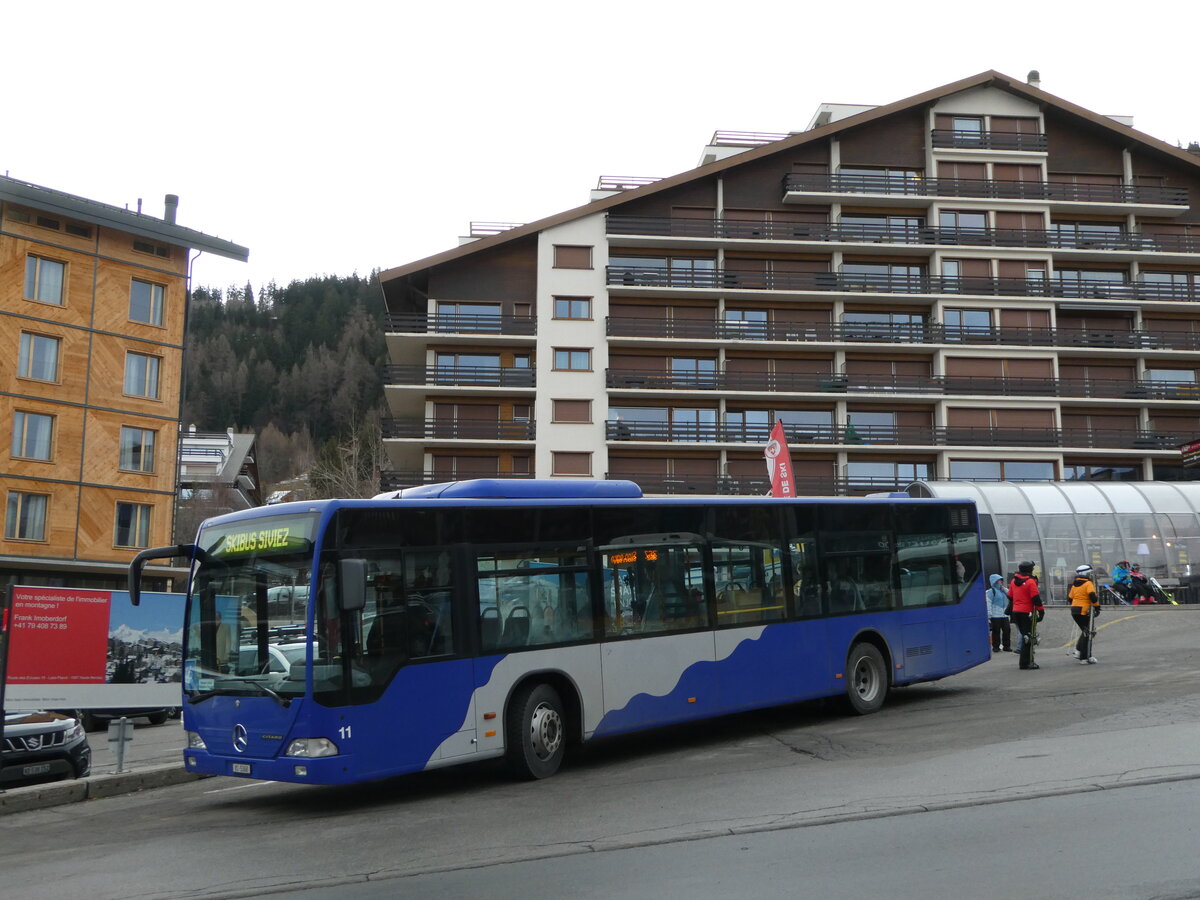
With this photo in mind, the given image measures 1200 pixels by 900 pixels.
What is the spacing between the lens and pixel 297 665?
1028 cm

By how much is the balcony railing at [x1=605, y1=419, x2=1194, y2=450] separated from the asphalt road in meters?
37.3

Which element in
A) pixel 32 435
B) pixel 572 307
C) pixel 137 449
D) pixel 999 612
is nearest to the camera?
pixel 999 612

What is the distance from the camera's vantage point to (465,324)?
173 feet

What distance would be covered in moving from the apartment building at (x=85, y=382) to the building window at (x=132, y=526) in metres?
0.04

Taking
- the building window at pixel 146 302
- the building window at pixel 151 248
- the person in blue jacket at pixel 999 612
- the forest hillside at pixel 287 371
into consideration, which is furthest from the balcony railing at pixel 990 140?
the forest hillside at pixel 287 371

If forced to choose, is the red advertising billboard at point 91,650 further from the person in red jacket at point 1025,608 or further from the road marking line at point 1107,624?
the road marking line at point 1107,624

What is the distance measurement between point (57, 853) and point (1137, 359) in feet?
183

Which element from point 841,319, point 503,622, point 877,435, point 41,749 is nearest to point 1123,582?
point 877,435

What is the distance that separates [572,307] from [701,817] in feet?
148

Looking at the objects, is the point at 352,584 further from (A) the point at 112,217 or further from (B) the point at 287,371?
(B) the point at 287,371

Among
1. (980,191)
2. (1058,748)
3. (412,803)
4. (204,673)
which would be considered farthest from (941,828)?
(980,191)

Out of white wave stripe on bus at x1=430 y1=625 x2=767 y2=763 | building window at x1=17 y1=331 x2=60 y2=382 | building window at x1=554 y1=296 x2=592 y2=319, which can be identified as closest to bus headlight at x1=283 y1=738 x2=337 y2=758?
white wave stripe on bus at x1=430 y1=625 x2=767 y2=763

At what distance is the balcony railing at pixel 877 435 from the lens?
52406 millimetres

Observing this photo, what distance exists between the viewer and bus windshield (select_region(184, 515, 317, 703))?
10367 mm
